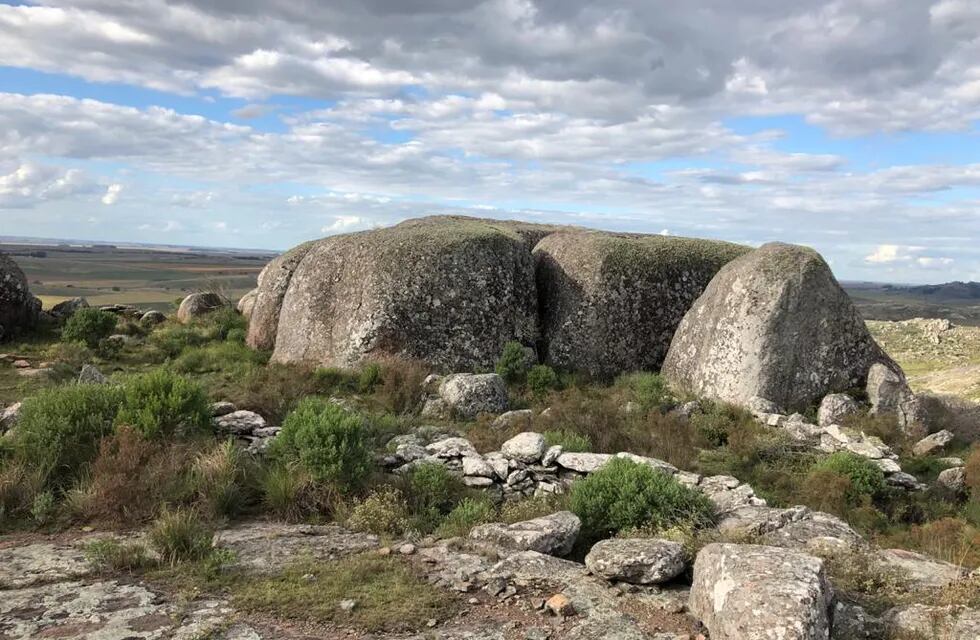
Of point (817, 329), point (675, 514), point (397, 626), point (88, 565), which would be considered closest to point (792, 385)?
point (817, 329)

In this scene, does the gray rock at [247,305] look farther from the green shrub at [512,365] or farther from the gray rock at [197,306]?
the green shrub at [512,365]

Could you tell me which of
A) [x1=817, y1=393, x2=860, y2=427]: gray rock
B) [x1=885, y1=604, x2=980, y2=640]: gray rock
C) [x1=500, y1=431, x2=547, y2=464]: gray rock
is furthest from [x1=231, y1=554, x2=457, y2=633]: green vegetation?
[x1=817, y1=393, x2=860, y2=427]: gray rock

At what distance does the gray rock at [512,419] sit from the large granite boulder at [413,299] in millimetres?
3588

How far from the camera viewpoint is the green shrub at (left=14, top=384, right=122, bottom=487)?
8539 mm

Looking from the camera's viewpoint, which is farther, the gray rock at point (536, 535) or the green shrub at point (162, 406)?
the green shrub at point (162, 406)

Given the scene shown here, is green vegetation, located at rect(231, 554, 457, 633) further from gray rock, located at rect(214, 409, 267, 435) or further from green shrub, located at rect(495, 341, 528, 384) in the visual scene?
green shrub, located at rect(495, 341, 528, 384)

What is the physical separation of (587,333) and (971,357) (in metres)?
44.1

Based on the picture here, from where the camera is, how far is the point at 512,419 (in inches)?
509

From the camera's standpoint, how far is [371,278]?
17.2 metres

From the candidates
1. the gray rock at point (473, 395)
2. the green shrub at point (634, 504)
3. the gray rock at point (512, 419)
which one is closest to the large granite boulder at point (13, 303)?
the gray rock at point (473, 395)

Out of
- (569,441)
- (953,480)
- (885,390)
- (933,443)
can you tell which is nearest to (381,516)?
(569,441)

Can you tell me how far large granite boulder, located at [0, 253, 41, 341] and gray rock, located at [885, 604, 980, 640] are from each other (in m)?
22.6

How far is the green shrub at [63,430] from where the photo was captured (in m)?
8.54

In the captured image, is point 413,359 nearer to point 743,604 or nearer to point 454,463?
point 454,463
